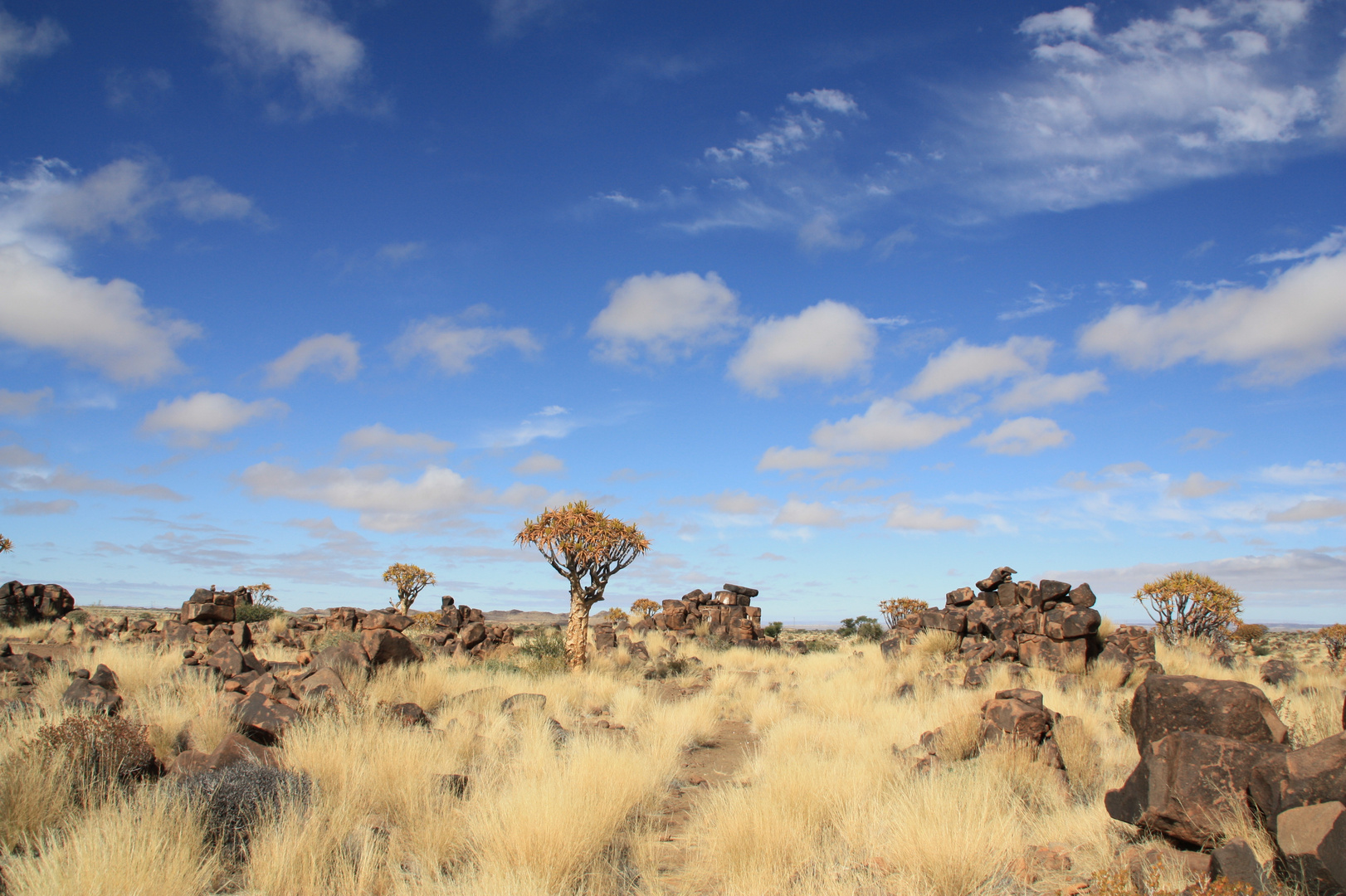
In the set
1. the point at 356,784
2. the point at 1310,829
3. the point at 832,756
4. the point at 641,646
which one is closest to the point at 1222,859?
the point at 1310,829

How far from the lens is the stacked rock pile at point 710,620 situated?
30156 mm

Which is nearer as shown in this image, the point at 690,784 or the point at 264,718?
the point at 264,718

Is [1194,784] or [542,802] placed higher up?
[1194,784]

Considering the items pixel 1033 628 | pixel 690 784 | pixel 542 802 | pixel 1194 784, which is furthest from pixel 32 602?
pixel 1194 784

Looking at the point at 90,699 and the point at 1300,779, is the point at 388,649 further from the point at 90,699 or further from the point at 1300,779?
the point at 1300,779

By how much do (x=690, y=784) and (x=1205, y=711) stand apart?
561cm

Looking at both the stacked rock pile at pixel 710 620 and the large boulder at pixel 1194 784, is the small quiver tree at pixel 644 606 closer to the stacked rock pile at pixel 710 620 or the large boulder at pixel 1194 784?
the stacked rock pile at pixel 710 620

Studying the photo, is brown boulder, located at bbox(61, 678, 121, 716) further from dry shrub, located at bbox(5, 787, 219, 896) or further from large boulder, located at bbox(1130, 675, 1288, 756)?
large boulder, located at bbox(1130, 675, 1288, 756)

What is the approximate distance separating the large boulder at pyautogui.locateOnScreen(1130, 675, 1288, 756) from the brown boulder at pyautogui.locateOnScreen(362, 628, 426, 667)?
12652mm

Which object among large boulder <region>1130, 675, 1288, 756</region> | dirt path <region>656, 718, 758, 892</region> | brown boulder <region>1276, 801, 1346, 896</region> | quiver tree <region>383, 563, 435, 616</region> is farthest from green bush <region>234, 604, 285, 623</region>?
brown boulder <region>1276, 801, 1346, 896</region>

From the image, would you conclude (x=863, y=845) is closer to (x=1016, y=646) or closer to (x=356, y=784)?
Result: (x=356, y=784)

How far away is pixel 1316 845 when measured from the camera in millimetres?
4121

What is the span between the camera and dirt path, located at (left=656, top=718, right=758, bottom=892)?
6.39 meters

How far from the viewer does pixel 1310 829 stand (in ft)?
13.9
